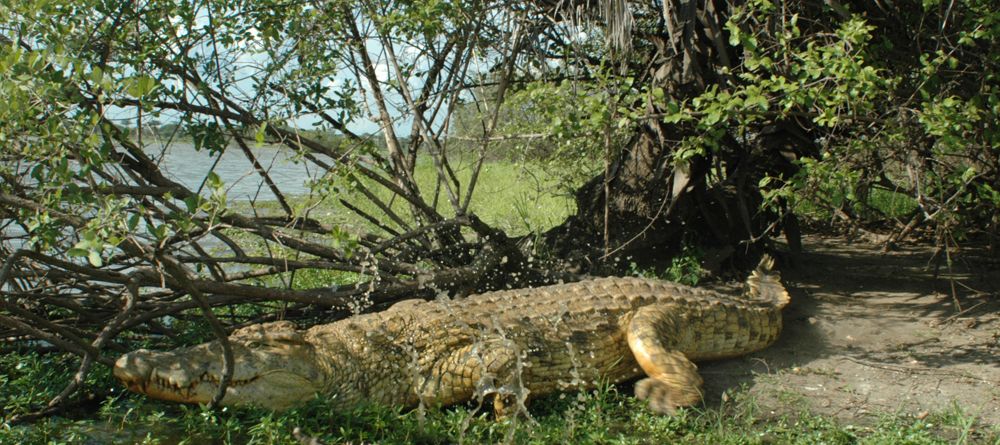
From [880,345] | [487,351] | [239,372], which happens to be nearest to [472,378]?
[487,351]

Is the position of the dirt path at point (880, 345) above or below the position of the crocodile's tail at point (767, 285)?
below

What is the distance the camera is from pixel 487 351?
4.21 meters

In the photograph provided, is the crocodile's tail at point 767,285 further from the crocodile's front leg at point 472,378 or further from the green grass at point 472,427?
the crocodile's front leg at point 472,378

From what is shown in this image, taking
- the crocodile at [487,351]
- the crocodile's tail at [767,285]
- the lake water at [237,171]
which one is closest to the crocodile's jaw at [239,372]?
the crocodile at [487,351]

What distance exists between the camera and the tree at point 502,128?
13.4ft

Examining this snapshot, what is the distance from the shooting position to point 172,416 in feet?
12.5

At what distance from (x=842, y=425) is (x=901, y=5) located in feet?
8.71

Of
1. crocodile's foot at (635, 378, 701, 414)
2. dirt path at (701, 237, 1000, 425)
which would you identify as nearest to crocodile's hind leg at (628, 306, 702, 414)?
crocodile's foot at (635, 378, 701, 414)

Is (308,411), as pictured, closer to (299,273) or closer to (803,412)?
(803,412)

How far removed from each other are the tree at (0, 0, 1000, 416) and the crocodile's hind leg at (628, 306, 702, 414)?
1.02 metres

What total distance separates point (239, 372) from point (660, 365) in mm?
2115

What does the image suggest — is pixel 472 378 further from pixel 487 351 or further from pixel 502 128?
pixel 502 128

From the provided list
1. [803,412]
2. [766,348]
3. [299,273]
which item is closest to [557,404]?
[803,412]

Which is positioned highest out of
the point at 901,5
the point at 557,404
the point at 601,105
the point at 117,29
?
the point at 901,5
